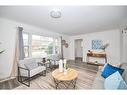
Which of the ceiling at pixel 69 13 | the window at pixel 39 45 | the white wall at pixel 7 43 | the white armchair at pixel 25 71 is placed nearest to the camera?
the ceiling at pixel 69 13

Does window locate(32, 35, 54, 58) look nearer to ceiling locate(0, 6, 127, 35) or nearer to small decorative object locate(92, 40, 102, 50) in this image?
ceiling locate(0, 6, 127, 35)

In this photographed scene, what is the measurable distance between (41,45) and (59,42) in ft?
5.21

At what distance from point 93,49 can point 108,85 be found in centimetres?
468

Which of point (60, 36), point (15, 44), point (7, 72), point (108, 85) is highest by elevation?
point (60, 36)

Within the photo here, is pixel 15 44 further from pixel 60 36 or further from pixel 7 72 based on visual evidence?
pixel 60 36

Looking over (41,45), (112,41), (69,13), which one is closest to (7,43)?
(41,45)

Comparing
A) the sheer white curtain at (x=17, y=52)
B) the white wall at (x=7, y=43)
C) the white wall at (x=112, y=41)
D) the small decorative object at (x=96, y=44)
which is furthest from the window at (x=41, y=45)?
the white wall at (x=112, y=41)

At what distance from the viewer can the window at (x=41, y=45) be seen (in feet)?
14.9

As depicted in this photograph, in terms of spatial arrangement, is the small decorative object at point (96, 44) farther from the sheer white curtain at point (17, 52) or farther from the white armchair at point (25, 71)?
the sheer white curtain at point (17, 52)

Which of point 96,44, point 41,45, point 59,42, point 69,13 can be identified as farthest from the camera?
point 59,42

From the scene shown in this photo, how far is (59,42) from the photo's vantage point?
248 inches

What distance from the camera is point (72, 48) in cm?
757

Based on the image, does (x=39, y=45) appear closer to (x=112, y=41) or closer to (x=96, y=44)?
(x=96, y=44)
